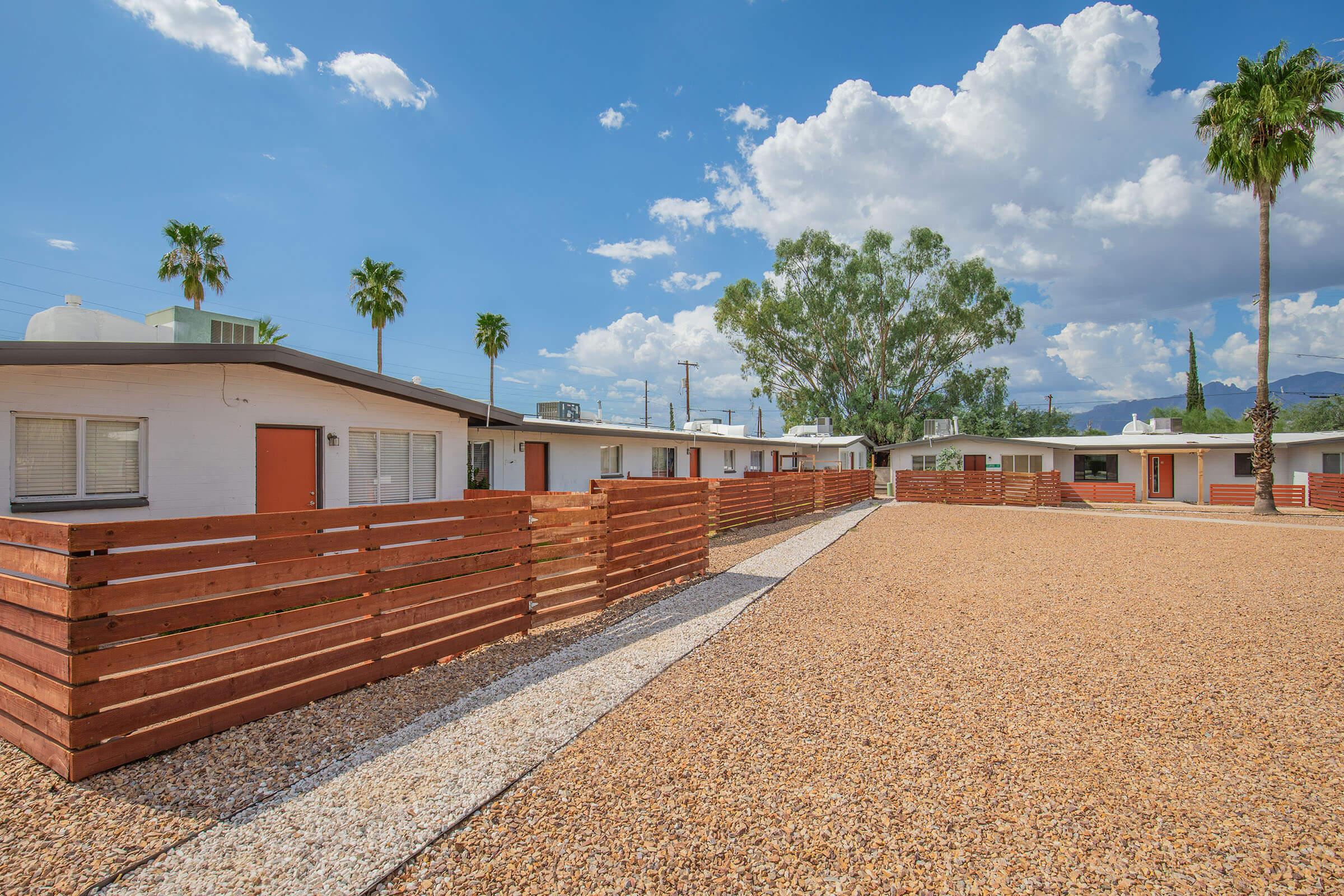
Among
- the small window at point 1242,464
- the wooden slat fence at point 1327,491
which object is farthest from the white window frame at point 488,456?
the small window at point 1242,464

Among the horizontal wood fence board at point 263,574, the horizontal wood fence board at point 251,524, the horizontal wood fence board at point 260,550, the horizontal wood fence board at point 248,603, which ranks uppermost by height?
the horizontal wood fence board at point 251,524

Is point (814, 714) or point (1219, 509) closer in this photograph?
point (814, 714)

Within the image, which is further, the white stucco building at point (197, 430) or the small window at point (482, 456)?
the small window at point (482, 456)

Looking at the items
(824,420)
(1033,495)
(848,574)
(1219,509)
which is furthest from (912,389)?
(848,574)

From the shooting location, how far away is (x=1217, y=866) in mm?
2625

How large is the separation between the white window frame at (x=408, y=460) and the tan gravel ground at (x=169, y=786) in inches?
221

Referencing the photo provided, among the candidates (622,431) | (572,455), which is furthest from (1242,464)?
(572,455)

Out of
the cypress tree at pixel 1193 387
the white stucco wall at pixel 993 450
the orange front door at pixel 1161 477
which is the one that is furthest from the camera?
the cypress tree at pixel 1193 387

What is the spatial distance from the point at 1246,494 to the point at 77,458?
36.1 meters

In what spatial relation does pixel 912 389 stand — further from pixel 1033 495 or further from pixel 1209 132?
pixel 1209 132

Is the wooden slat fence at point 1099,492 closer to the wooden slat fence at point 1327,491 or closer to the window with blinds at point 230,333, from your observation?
the wooden slat fence at point 1327,491

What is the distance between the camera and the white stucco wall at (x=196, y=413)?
7.00 metres

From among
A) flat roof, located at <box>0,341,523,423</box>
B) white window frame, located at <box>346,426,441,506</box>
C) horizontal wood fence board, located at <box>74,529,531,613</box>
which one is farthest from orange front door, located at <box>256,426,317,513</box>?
horizontal wood fence board, located at <box>74,529,531,613</box>

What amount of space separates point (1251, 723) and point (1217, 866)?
81.7 inches
